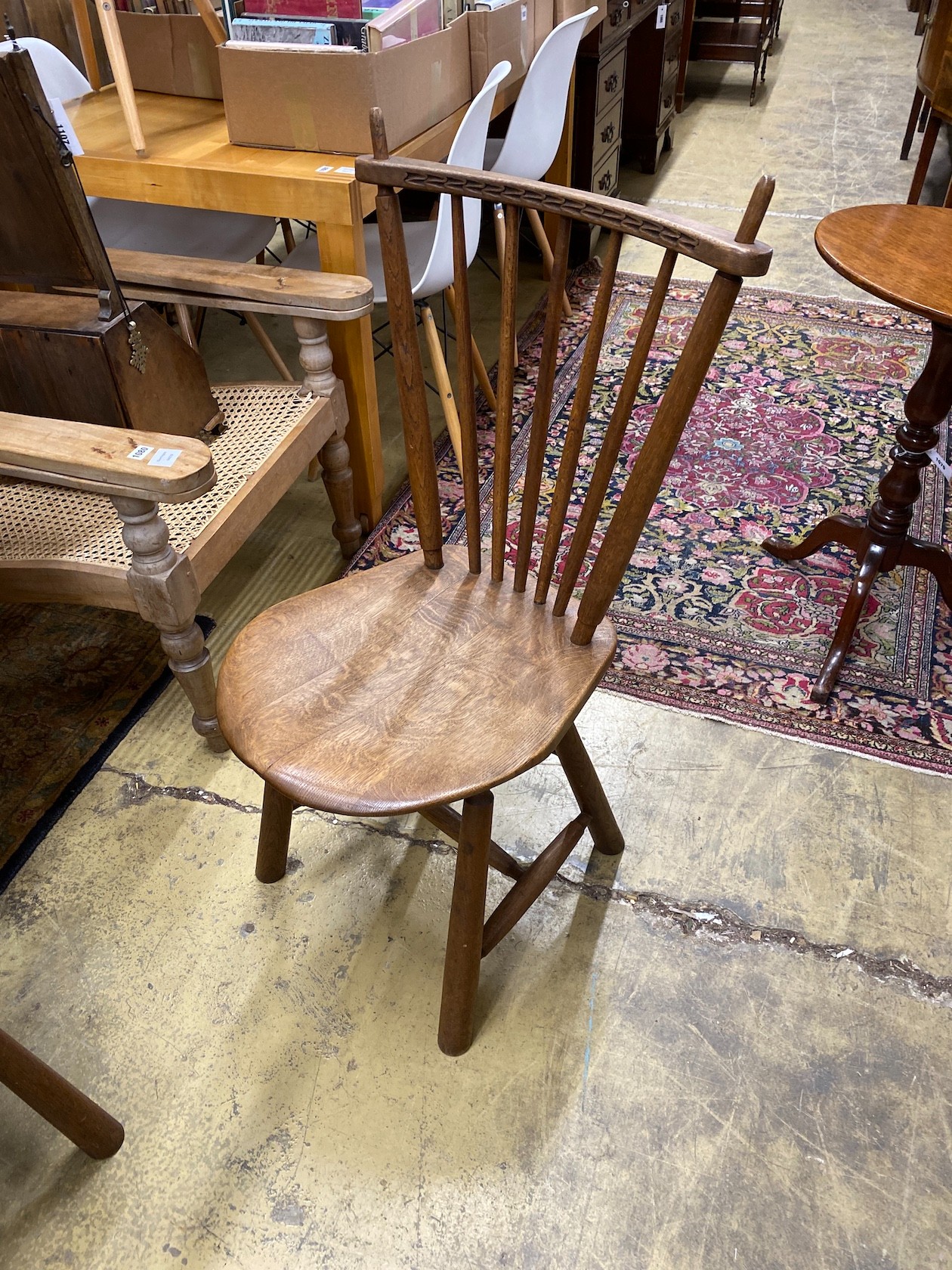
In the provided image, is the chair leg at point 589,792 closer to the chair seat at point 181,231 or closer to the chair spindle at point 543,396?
the chair spindle at point 543,396

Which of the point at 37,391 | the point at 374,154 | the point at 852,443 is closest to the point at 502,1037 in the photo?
the point at 374,154

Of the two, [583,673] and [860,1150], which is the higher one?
[583,673]

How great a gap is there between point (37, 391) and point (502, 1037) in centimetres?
130

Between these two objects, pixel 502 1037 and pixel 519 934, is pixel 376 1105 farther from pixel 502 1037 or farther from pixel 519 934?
pixel 519 934

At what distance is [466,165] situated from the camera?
1.84 meters

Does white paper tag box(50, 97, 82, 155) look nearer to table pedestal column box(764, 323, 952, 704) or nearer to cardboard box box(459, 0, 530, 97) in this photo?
cardboard box box(459, 0, 530, 97)

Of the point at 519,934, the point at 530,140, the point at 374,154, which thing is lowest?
the point at 519,934

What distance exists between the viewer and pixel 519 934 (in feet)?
4.63

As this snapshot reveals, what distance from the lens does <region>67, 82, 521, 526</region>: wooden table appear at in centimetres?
174

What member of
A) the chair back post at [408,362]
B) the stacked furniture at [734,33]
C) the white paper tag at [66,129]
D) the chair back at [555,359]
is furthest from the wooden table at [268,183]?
the stacked furniture at [734,33]

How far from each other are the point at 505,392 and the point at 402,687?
38cm

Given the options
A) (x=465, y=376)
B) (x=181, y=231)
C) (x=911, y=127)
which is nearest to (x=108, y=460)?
(x=465, y=376)

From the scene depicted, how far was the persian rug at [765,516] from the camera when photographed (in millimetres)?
1759

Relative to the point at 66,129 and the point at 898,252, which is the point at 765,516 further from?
the point at 66,129
